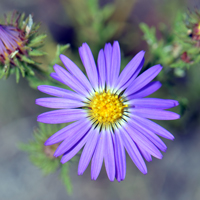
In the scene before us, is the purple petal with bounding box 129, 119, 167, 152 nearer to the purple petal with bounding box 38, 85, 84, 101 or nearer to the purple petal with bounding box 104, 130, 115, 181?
the purple petal with bounding box 104, 130, 115, 181

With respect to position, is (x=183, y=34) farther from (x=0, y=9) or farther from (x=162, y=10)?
(x=0, y=9)

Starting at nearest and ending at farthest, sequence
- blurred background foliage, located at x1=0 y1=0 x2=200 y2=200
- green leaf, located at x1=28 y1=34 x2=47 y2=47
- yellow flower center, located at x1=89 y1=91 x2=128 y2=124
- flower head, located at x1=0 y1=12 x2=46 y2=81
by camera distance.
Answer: flower head, located at x1=0 y1=12 x2=46 y2=81
green leaf, located at x1=28 y1=34 x2=47 y2=47
yellow flower center, located at x1=89 y1=91 x2=128 y2=124
blurred background foliage, located at x1=0 y1=0 x2=200 y2=200

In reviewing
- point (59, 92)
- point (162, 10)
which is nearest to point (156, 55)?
point (59, 92)

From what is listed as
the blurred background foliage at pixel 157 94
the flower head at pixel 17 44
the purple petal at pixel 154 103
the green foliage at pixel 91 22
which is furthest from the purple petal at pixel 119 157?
the blurred background foliage at pixel 157 94

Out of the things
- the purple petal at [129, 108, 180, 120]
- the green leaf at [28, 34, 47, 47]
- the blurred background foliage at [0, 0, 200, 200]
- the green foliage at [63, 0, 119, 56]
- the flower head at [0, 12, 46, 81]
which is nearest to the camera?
the purple petal at [129, 108, 180, 120]

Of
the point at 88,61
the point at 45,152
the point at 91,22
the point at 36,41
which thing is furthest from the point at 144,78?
the point at 91,22

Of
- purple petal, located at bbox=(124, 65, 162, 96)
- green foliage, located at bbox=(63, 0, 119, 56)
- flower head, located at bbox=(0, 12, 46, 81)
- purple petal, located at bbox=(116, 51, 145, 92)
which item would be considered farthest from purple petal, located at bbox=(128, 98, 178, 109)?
green foliage, located at bbox=(63, 0, 119, 56)

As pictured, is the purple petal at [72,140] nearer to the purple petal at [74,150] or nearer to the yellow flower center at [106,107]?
the purple petal at [74,150]
